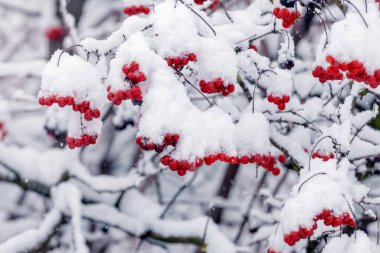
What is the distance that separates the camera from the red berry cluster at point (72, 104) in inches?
97.0

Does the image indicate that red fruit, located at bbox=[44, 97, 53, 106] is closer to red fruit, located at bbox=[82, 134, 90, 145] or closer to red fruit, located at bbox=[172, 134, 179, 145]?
red fruit, located at bbox=[82, 134, 90, 145]

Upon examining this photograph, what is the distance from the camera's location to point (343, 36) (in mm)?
2326

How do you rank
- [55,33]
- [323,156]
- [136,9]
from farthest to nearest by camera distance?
[55,33] → [136,9] → [323,156]

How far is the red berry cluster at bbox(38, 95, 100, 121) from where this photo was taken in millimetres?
2465

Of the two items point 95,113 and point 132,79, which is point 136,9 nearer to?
point 95,113

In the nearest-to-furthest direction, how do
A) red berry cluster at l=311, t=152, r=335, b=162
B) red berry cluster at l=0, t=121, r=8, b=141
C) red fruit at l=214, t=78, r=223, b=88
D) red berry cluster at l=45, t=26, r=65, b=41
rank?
red fruit at l=214, t=78, r=223, b=88 → red berry cluster at l=311, t=152, r=335, b=162 → red berry cluster at l=0, t=121, r=8, b=141 → red berry cluster at l=45, t=26, r=65, b=41

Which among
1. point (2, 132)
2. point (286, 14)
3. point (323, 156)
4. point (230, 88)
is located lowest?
point (2, 132)

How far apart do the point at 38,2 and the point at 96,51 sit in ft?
19.8

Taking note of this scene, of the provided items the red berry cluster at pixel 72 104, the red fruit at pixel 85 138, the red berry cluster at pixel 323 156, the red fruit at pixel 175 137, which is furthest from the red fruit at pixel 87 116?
the red berry cluster at pixel 323 156

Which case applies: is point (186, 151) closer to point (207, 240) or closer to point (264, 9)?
point (264, 9)

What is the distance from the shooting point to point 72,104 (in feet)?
8.32

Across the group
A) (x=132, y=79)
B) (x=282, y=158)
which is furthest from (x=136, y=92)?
(x=282, y=158)

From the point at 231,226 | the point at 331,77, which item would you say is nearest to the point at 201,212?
the point at 231,226

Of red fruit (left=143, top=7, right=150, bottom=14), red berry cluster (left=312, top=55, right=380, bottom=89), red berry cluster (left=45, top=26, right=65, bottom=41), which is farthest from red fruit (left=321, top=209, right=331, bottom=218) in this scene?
red berry cluster (left=45, top=26, right=65, bottom=41)
